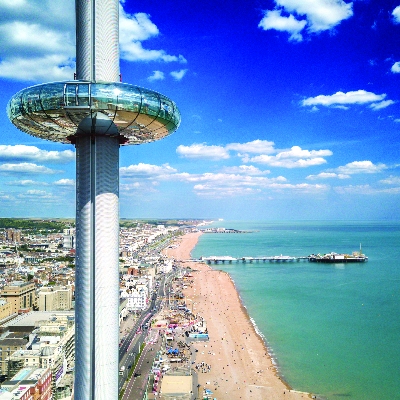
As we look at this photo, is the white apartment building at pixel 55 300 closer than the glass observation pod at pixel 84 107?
No

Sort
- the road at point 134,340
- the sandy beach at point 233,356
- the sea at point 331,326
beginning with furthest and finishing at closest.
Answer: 1. the road at point 134,340
2. the sea at point 331,326
3. the sandy beach at point 233,356

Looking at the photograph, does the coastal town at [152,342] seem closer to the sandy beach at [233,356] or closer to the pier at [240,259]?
the sandy beach at [233,356]

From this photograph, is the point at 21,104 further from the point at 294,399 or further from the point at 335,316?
the point at 335,316

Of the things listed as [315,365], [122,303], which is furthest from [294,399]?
[122,303]

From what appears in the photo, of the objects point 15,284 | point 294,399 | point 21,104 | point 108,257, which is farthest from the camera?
point 15,284

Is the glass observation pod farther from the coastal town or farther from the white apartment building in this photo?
the white apartment building

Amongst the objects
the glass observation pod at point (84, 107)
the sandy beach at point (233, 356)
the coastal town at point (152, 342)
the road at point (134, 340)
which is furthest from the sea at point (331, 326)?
the glass observation pod at point (84, 107)

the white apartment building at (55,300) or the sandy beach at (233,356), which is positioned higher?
the white apartment building at (55,300)
